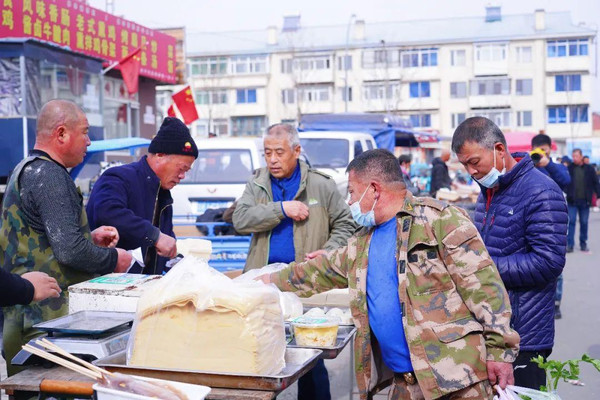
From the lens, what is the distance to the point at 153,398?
2.37m

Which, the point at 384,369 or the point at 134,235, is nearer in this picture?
the point at 384,369

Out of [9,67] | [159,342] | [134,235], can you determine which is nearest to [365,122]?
[9,67]

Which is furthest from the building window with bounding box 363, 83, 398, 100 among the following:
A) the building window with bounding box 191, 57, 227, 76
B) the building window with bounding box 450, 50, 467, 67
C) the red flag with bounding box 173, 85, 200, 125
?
the red flag with bounding box 173, 85, 200, 125

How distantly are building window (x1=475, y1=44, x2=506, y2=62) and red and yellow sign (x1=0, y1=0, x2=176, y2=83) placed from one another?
152 feet

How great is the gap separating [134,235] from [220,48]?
69.1 metres

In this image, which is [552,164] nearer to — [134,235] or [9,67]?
[134,235]

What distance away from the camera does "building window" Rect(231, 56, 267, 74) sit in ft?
230

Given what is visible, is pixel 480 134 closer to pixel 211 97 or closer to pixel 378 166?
pixel 378 166

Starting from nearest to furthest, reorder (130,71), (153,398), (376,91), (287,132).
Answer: (153,398)
(287,132)
(130,71)
(376,91)

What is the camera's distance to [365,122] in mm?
20203

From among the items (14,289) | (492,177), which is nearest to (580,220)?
(492,177)

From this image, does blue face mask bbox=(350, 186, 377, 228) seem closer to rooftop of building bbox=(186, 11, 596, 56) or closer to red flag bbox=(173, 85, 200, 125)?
red flag bbox=(173, 85, 200, 125)

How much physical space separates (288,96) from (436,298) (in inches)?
2679

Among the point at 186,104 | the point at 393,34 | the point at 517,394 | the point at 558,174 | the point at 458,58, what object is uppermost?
the point at 393,34
